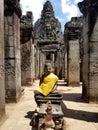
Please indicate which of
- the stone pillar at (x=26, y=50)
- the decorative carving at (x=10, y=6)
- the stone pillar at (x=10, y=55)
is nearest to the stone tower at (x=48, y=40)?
the stone pillar at (x=26, y=50)

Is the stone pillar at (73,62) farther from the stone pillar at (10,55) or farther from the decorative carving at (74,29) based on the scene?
the stone pillar at (10,55)

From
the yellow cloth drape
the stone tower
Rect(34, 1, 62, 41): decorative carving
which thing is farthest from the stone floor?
Rect(34, 1, 62, 41): decorative carving

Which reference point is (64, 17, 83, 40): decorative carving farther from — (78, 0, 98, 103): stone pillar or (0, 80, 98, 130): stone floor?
(0, 80, 98, 130): stone floor

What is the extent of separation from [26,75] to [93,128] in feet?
34.6

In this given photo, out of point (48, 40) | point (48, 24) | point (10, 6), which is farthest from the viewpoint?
point (48, 24)

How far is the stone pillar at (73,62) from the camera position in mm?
16422

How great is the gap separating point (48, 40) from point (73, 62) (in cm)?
1362

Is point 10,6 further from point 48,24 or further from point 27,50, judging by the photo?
point 48,24

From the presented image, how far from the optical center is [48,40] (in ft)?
97.7

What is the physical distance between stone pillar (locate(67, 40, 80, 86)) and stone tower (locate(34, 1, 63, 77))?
837 cm

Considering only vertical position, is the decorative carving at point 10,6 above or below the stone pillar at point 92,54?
above

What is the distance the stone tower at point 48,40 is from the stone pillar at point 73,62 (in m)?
8.37

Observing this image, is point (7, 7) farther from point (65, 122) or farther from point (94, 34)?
point (65, 122)

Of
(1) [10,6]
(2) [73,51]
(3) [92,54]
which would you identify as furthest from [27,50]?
(3) [92,54]
